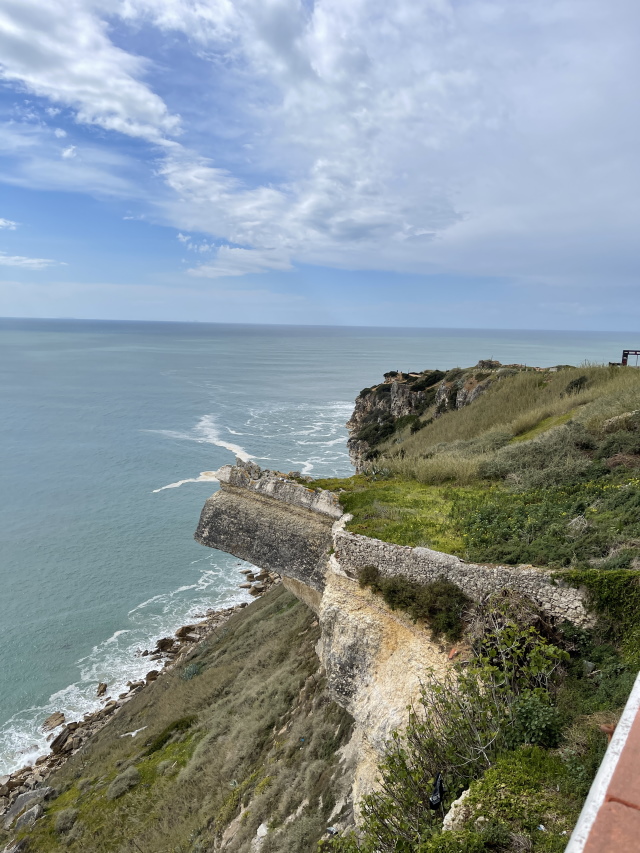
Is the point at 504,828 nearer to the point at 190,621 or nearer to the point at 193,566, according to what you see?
the point at 190,621

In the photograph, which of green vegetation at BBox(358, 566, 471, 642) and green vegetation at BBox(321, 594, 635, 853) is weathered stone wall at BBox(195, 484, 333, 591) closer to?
green vegetation at BBox(358, 566, 471, 642)

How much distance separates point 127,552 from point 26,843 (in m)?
19.7

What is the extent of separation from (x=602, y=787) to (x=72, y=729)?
2370 centimetres

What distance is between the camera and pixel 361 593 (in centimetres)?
1095

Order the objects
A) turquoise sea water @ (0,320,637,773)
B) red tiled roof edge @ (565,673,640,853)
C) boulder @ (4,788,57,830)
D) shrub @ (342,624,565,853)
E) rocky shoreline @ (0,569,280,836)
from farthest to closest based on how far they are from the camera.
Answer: turquoise sea water @ (0,320,637,773) → rocky shoreline @ (0,569,280,836) → boulder @ (4,788,57,830) → shrub @ (342,624,565,853) → red tiled roof edge @ (565,673,640,853)

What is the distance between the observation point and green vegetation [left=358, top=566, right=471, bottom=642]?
915 centimetres

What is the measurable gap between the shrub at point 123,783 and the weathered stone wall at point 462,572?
1006cm

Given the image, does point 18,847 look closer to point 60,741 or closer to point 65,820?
point 65,820

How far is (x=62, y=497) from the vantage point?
40094 millimetres

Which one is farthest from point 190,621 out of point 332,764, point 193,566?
point 332,764

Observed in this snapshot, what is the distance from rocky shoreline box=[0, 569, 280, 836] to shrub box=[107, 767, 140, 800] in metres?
3.04

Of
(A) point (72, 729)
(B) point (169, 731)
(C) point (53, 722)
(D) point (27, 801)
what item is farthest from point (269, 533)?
(C) point (53, 722)

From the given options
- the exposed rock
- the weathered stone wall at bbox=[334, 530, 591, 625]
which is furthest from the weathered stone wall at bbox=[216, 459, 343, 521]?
the exposed rock

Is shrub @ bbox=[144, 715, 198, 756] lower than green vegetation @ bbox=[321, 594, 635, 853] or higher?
lower
